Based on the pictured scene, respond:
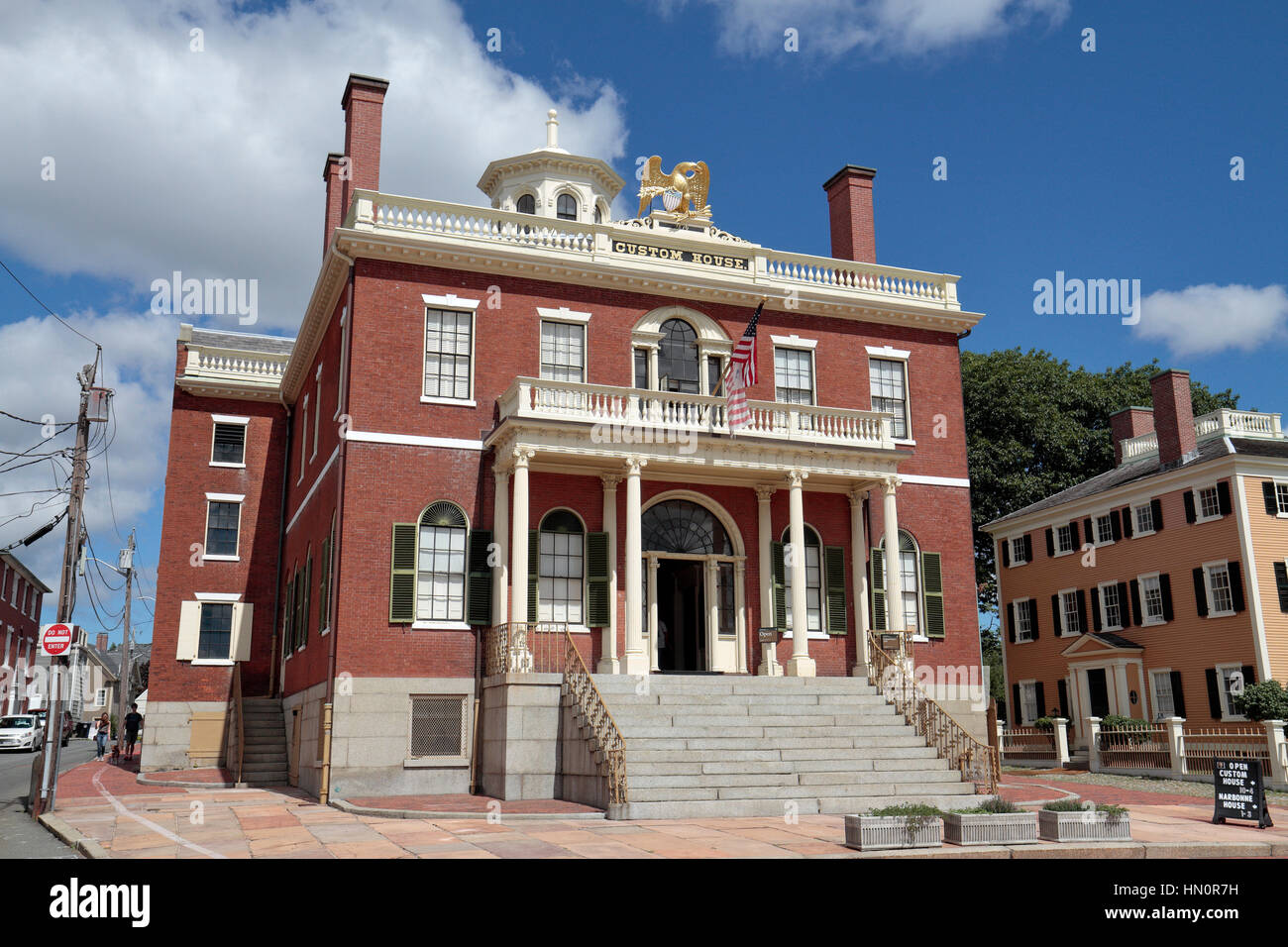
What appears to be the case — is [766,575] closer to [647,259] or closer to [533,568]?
[533,568]

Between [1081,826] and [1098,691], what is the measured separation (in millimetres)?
26032

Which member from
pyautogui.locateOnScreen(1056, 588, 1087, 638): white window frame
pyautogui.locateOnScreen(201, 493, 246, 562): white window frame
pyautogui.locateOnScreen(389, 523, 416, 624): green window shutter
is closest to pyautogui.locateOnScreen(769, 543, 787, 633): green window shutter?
pyautogui.locateOnScreen(389, 523, 416, 624): green window shutter

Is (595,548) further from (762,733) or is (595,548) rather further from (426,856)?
(426,856)

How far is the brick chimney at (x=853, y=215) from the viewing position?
88.8 ft

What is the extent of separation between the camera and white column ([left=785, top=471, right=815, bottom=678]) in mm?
21344

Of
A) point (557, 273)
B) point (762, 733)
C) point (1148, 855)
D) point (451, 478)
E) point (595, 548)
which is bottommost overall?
point (1148, 855)

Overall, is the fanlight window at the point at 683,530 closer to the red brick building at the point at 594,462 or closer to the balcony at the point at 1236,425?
the red brick building at the point at 594,462

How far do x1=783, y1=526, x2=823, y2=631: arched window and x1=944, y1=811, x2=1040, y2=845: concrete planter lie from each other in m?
10.6

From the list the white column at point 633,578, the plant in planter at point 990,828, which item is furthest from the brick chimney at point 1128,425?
the plant in planter at point 990,828

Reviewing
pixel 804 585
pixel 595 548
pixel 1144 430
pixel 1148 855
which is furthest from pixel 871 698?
pixel 1144 430

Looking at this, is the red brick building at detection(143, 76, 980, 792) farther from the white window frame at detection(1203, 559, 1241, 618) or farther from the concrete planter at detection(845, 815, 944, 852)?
the white window frame at detection(1203, 559, 1241, 618)

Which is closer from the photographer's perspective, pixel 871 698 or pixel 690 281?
pixel 871 698

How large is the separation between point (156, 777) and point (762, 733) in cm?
1571

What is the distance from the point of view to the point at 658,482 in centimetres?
2267
